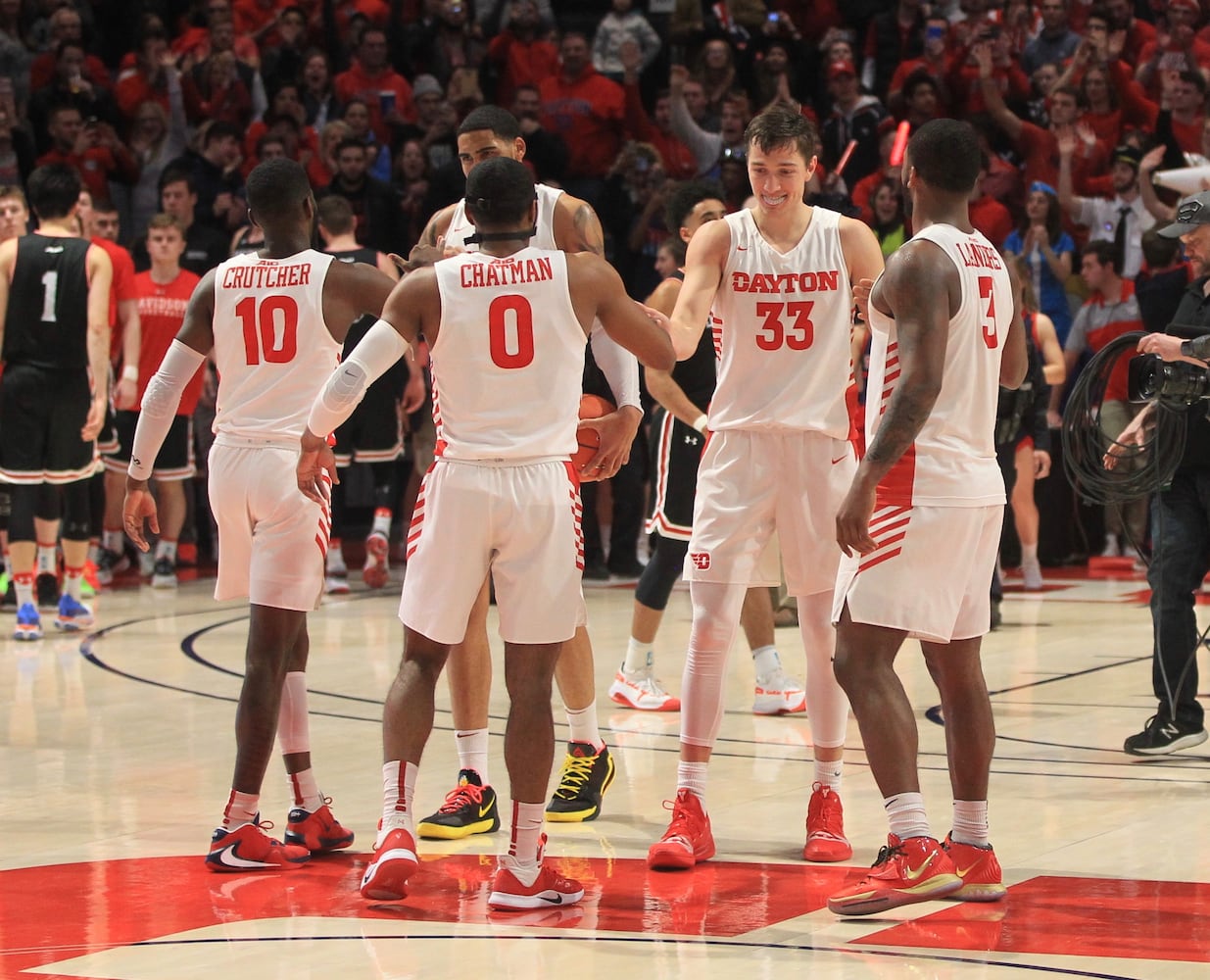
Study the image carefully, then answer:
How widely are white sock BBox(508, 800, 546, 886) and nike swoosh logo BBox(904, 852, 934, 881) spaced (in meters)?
0.98

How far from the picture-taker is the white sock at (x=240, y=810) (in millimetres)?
5391

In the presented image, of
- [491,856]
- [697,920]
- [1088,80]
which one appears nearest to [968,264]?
[697,920]

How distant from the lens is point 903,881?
4.79 metres

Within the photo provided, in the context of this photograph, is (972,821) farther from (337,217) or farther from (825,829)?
(337,217)

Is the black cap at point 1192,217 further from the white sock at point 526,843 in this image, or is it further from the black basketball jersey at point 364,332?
the black basketball jersey at point 364,332

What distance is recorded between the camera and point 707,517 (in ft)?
18.4

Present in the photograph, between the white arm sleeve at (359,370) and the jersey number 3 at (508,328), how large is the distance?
245mm

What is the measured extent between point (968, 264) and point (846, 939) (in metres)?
1.79

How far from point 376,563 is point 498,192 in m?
7.47

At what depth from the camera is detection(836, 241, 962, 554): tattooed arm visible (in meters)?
4.75

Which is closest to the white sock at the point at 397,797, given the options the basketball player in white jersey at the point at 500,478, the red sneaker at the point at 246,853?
the basketball player in white jersey at the point at 500,478

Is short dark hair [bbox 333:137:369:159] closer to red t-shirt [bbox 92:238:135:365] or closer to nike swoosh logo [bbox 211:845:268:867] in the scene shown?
red t-shirt [bbox 92:238:135:365]

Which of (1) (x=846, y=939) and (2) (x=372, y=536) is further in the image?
(2) (x=372, y=536)

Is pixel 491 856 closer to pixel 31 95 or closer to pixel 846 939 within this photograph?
pixel 846 939
